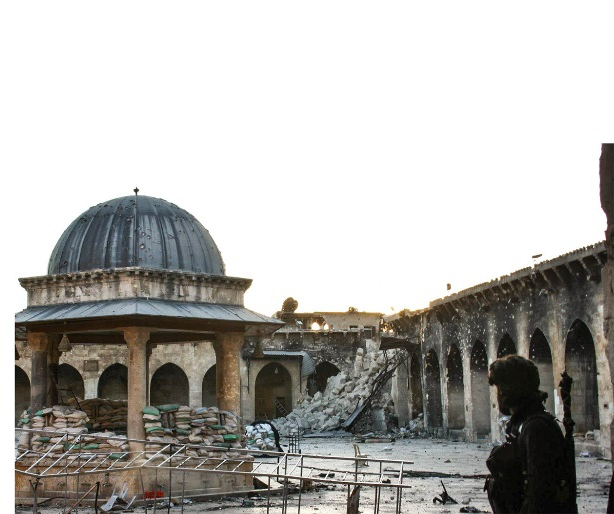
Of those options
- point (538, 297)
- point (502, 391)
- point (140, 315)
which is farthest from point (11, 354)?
point (538, 297)

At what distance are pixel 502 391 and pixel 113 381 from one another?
119ft

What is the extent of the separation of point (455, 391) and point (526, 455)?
2711 centimetres

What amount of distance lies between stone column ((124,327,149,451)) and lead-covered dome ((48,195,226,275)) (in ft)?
4.23

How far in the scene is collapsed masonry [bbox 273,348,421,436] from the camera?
113 ft

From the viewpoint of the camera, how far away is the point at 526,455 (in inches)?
141

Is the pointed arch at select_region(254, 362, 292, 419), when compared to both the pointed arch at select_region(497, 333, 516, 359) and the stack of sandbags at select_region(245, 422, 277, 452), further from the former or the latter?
the stack of sandbags at select_region(245, 422, 277, 452)

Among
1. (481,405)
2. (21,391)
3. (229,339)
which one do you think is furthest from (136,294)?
(21,391)

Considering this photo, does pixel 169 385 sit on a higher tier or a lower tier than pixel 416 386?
higher

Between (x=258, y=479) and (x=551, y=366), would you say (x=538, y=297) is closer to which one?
A: (x=551, y=366)

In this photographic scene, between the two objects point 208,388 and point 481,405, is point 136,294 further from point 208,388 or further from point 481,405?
point 208,388

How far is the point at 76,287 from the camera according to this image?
1405 centimetres

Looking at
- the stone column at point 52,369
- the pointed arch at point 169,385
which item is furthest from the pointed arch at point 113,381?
the stone column at point 52,369

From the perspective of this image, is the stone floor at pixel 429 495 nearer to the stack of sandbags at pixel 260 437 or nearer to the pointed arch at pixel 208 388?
the stack of sandbags at pixel 260 437

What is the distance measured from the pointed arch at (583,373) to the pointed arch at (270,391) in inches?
827
